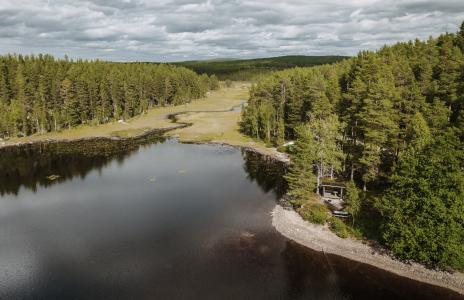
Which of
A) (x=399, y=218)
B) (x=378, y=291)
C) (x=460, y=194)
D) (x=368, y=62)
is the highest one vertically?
(x=368, y=62)

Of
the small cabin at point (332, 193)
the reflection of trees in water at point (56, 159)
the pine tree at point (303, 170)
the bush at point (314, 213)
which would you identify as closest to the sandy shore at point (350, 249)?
the bush at point (314, 213)

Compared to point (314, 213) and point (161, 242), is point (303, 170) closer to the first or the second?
point (314, 213)

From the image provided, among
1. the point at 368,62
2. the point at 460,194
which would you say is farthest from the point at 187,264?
the point at 368,62

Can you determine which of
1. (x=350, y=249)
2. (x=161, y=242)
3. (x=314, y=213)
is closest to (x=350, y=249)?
(x=350, y=249)

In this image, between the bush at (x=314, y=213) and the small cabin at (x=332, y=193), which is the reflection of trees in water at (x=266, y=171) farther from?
the bush at (x=314, y=213)

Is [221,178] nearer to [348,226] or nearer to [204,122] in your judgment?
[348,226]

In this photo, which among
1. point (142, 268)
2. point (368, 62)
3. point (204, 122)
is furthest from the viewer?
point (204, 122)
